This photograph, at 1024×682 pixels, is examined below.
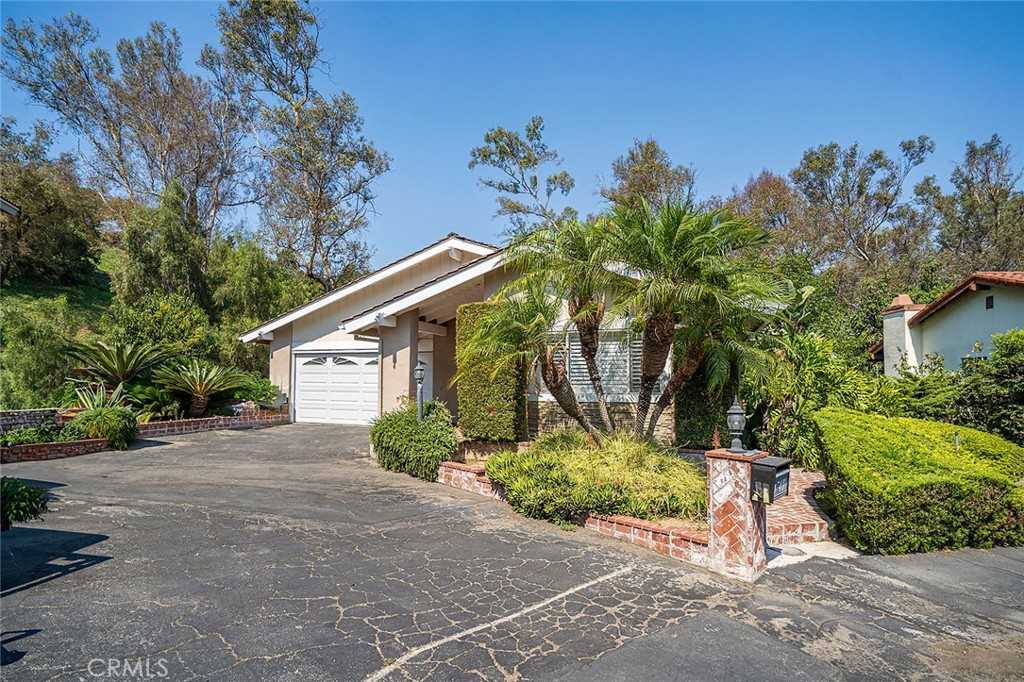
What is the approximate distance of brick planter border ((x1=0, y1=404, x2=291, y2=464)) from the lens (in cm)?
1148

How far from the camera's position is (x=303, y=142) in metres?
28.7

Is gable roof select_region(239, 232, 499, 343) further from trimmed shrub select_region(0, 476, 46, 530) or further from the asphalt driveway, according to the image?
trimmed shrub select_region(0, 476, 46, 530)

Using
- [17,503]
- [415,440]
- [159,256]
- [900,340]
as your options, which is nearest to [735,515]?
[415,440]

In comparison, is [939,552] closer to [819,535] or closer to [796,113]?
[819,535]

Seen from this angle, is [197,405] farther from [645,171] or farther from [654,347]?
Answer: [645,171]

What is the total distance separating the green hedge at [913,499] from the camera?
6227 millimetres

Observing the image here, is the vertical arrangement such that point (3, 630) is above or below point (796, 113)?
below

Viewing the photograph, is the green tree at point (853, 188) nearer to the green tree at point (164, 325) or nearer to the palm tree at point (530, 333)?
the palm tree at point (530, 333)

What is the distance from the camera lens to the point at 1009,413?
33.9 ft

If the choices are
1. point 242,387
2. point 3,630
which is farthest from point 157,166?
point 3,630

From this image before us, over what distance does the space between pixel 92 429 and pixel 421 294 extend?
8.24 metres

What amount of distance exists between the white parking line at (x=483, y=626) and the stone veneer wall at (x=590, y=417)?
5.72 meters

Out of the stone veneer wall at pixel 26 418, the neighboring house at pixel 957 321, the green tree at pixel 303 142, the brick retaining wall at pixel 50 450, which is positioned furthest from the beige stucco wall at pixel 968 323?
the green tree at pixel 303 142

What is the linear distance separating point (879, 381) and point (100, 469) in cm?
1714
